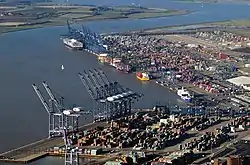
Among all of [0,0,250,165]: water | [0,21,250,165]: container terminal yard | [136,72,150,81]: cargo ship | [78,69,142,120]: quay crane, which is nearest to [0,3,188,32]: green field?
[0,0,250,165]: water

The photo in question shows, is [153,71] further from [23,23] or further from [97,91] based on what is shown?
[23,23]

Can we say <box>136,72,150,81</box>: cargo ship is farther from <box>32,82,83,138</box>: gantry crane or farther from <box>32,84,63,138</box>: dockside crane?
<box>32,82,83,138</box>: gantry crane

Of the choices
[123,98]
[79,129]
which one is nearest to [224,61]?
[123,98]

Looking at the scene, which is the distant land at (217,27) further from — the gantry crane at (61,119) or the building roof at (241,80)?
the gantry crane at (61,119)

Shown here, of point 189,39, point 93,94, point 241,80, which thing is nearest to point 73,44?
point 189,39

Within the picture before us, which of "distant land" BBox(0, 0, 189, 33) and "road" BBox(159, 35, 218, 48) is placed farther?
"distant land" BBox(0, 0, 189, 33)
